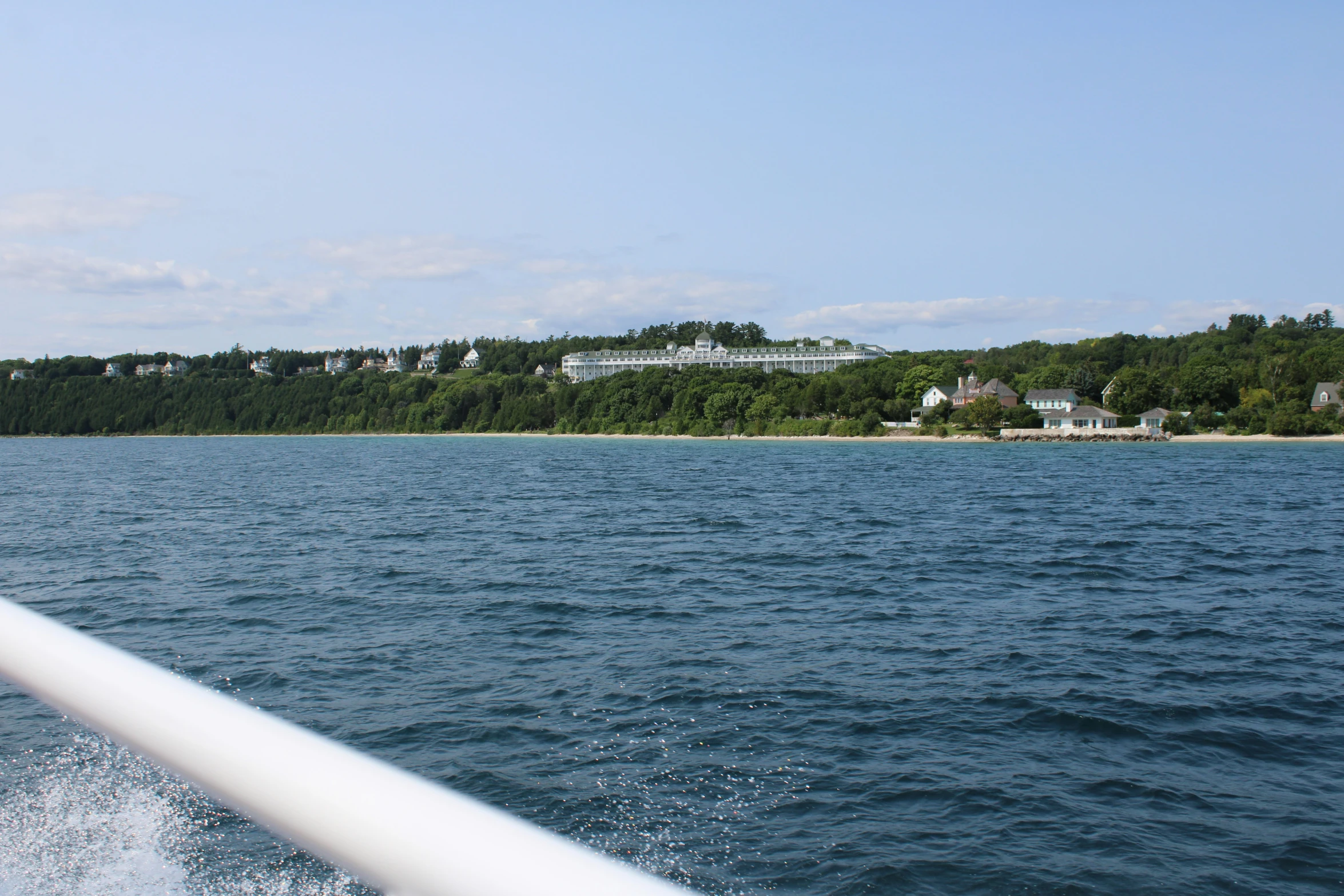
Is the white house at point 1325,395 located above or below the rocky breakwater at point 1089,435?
above

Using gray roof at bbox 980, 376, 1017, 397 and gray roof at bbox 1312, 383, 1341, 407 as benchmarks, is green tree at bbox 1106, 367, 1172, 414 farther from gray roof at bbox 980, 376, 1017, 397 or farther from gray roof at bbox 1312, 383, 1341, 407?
gray roof at bbox 980, 376, 1017, 397

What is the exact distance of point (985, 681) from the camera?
1427cm

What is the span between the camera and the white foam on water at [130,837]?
25.3 ft

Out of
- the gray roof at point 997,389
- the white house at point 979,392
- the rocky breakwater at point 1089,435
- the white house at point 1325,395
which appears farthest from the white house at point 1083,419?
the white house at point 1325,395

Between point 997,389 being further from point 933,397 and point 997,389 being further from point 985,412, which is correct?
point 985,412

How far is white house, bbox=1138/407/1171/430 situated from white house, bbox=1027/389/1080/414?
41.8 ft

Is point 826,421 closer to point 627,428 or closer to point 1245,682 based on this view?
point 627,428

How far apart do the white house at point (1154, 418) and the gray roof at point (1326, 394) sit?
602 inches

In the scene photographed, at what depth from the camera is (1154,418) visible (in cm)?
11538

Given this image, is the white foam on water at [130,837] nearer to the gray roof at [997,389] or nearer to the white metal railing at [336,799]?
the white metal railing at [336,799]

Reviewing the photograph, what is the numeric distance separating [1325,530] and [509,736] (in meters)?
31.4

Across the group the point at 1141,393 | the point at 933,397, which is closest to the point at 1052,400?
the point at 1141,393

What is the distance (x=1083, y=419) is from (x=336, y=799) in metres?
130

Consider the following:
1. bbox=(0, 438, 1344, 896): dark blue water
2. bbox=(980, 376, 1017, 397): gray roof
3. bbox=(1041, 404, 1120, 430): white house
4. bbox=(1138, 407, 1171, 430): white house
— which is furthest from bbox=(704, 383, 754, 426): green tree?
bbox=(0, 438, 1344, 896): dark blue water
